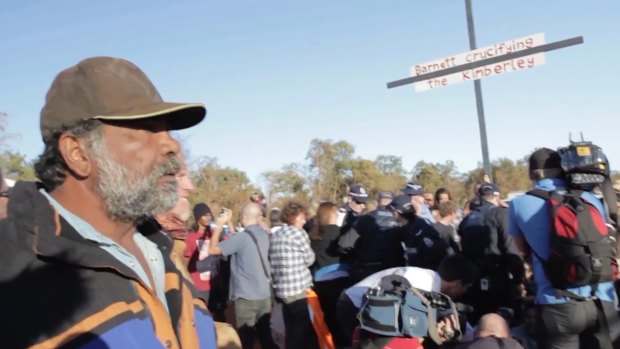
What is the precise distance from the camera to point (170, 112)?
1599 millimetres

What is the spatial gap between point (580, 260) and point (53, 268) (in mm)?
3218

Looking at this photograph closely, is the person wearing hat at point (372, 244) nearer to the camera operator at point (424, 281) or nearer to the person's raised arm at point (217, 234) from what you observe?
the person's raised arm at point (217, 234)

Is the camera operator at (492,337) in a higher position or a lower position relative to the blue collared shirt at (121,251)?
lower

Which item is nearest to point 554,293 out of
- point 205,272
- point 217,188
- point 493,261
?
point 493,261

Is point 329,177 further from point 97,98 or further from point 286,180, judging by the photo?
point 97,98

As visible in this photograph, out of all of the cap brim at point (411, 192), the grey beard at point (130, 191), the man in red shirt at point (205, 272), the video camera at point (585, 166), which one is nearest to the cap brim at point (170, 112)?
the grey beard at point (130, 191)

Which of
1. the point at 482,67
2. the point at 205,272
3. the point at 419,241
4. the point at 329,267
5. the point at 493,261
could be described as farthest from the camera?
the point at 482,67

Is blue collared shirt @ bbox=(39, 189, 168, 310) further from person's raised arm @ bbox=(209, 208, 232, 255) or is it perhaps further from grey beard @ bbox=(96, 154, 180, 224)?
person's raised arm @ bbox=(209, 208, 232, 255)

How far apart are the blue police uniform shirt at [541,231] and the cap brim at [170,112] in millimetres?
2794

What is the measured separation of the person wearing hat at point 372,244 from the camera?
6145mm

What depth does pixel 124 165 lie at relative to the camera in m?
1.60

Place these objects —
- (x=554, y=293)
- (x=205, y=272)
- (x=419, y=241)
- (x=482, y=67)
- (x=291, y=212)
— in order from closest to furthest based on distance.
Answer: (x=554, y=293)
(x=419, y=241)
(x=291, y=212)
(x=205, y=272)
(x=482, y=67)

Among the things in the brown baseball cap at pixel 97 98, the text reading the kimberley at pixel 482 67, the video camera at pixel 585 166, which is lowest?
the video camera at pixel 585 166

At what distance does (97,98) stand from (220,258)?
579 centimetres
